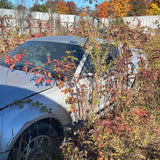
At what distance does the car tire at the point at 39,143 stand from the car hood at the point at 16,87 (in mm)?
384

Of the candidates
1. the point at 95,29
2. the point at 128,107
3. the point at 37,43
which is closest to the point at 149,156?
the point at 128,107

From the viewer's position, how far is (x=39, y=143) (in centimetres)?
220

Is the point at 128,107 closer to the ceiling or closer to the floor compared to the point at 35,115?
closer to the floor

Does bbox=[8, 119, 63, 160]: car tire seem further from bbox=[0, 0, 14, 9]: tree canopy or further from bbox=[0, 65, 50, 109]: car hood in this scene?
bbox=[0, 0, 14, 9]: tree canopy

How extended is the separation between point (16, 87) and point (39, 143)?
76 cm

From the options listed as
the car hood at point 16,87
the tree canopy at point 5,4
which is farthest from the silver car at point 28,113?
the tree canopy at point 5,4

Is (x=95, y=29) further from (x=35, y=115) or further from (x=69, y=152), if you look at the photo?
(x=69, y=152)

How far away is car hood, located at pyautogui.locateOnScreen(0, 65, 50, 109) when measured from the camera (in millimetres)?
2106

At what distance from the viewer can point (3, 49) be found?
186 inches

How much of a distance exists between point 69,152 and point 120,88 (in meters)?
1.39

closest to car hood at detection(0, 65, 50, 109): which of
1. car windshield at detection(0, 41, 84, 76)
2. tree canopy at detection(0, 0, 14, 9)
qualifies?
car windshield at detection(0, 41, 84, 76)

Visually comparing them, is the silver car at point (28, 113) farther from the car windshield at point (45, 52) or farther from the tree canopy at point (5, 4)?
the tree canopy at point (5, 4)

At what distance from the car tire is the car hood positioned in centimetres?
38

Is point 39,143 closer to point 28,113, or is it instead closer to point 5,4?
point 28,113
